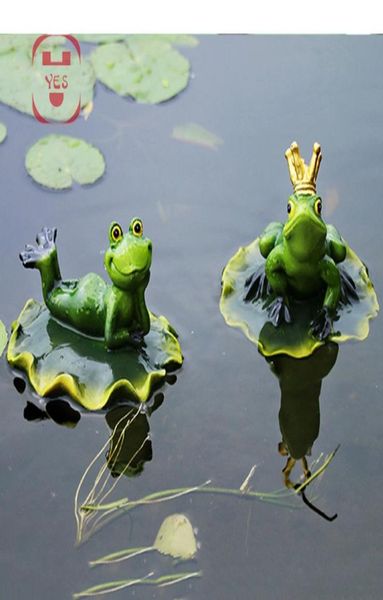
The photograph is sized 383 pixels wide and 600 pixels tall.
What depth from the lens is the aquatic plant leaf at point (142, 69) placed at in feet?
8.77

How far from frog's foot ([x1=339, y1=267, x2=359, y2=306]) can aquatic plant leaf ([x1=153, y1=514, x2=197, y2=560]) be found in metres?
0.58

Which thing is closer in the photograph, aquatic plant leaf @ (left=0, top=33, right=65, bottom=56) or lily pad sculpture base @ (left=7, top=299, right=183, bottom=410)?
lily pad sculpture base @ (left=7, top=299, right=183, bottom=410)

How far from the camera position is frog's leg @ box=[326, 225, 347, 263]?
2.19 metres

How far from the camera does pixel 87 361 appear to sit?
81.7 inches

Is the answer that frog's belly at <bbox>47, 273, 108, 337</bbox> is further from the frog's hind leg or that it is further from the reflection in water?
the reflection in water

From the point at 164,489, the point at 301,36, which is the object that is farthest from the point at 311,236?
the point at 301,36

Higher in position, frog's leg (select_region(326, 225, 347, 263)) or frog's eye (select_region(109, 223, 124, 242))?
frog's eye (select_region(109, 223, 124, 242))

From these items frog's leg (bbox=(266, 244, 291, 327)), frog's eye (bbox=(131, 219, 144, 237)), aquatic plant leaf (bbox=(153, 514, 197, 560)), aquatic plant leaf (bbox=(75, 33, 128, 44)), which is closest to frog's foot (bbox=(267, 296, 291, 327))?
frog's leg (bbox=(266, 244, 291, 327))

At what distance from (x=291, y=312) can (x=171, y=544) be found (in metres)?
0.55

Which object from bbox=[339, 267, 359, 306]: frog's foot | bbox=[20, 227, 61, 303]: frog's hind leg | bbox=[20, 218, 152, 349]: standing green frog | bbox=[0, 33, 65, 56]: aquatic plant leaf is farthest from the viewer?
bbox=[0, 33, 65, 56]: aquatic plant leaf

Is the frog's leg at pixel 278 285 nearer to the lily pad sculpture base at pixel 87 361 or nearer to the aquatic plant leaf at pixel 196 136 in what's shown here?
the lily pad sculpture base at pixel 87 361

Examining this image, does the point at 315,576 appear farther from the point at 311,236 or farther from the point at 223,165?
the point at 223,165

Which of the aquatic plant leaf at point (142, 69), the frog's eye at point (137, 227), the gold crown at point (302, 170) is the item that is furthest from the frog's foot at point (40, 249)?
the aquatic plant leaf at point (142, 69)

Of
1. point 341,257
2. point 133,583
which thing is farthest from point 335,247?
point 133,583
